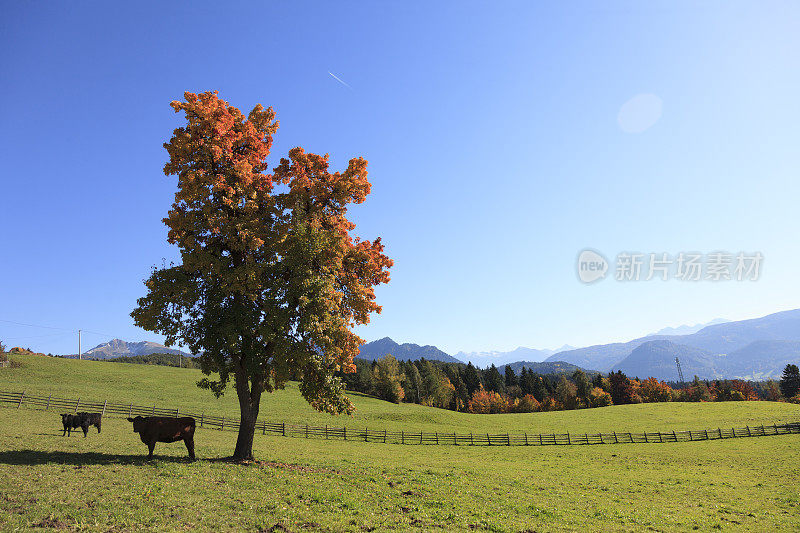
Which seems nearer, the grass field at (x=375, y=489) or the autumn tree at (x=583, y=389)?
the grass field at (x=375, y=489)

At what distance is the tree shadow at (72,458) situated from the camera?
621 inches

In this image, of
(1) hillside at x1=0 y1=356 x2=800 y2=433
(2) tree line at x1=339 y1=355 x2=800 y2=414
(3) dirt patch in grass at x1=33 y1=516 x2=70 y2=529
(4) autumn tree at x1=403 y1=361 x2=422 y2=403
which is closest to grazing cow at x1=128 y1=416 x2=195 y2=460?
(3) dirt patch in grass at x1=33 y1=516 x2=70 y2=529

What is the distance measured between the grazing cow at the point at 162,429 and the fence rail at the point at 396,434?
2421 centimetres

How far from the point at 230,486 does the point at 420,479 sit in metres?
9.19

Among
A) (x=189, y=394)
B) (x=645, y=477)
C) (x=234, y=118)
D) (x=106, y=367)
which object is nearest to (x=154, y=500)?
(x=234, y=118)

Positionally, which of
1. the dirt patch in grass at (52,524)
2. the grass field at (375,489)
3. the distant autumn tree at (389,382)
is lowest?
the distant autumn tree at (389,382)

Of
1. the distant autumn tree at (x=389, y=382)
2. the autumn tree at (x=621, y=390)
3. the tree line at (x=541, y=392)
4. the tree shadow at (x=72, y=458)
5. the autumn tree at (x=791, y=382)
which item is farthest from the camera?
the autumn tree at (x=621, y=390)

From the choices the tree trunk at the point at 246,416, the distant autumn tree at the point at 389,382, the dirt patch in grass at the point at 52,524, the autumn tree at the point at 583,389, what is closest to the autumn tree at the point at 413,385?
the distant autumn tree at the point at 389,382

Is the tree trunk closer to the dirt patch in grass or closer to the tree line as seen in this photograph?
the dirt patch in grass

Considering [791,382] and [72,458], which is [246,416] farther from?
[791,382]

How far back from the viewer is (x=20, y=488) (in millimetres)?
12078

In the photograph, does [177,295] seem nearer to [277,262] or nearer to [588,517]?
[277,262]

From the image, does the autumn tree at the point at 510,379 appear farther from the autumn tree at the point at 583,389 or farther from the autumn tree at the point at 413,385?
the autumn tree at the point at 413,385

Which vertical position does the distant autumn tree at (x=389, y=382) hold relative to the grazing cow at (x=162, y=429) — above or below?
below
